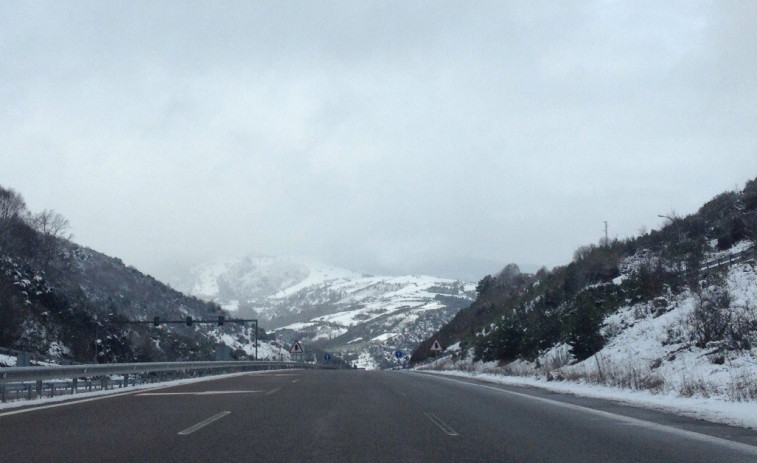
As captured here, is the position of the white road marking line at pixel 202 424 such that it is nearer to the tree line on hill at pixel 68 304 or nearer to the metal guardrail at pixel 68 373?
the metal guardrail at pixel 68 373

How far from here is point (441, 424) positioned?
1179cm

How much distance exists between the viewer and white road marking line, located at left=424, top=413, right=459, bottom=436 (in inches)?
421

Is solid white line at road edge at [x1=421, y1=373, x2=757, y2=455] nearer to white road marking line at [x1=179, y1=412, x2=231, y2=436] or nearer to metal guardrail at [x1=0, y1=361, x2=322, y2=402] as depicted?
white road marking line at [x1=179, y1=412, x2=231, y2=436]

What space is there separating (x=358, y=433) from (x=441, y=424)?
6.30ft

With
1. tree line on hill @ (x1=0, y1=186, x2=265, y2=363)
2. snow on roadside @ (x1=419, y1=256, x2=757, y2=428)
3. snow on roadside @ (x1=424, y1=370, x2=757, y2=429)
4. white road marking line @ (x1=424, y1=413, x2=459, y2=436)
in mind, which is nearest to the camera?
white road marking line @ (x1=424, y1=413, x2=459, y2=436)

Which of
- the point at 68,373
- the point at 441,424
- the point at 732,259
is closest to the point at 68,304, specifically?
the point at 68,373

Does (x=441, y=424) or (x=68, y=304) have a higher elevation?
(x=68, y=304)

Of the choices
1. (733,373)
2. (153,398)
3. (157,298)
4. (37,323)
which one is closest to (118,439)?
(153,398)

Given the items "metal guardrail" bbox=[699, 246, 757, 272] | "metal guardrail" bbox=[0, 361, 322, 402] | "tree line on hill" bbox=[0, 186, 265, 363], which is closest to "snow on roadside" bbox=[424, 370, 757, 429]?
"metal guardrail" bbox=[699, 246, 757, 272]

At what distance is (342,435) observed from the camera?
33.5ft

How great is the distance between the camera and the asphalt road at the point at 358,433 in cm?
850

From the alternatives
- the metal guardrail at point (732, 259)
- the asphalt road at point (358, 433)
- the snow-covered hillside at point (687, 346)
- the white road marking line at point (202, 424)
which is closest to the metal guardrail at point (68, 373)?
the asphalt road at point (358, 433)

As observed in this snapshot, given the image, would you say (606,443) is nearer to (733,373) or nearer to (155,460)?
(155,460)

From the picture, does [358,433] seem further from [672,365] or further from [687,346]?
[687,346]
